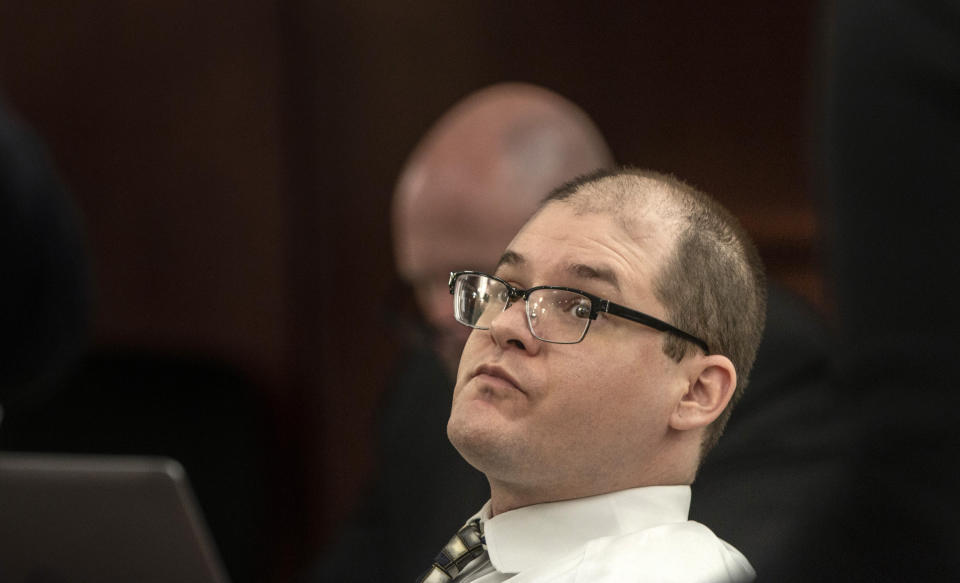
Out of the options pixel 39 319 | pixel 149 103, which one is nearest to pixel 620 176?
pixel 39 319

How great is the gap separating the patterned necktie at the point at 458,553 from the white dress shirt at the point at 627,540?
0.03m

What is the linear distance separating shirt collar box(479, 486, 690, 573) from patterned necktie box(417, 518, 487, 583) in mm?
18

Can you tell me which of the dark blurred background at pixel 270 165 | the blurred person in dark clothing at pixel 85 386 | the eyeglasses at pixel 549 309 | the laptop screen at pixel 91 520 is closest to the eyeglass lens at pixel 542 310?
the eyeglasses at pixel 549 309

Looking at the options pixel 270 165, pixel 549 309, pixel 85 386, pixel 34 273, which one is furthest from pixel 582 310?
pixel 270 165

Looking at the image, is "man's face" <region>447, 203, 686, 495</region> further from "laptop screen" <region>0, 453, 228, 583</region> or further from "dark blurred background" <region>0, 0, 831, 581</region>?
"dark blurred background" <region>0, 0, 831, 581</region>

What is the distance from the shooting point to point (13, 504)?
2.23ft

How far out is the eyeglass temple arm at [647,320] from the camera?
0.32 metres

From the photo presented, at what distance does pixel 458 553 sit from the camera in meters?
0.38

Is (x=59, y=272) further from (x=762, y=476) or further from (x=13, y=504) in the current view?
(x=762, y=476)

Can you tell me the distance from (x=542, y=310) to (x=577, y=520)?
63 mm

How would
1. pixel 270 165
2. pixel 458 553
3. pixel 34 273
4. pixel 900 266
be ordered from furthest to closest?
pixel 270 165, pixel 34 273, pixel 458 553, pixel 900 266

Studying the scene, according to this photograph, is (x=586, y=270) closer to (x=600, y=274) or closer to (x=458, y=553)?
(x=600, y=274)

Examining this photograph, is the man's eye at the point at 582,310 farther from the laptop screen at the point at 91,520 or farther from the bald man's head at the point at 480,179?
the laptop screen at the point at 91,520

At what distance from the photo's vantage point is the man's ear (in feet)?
1.03
